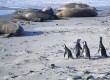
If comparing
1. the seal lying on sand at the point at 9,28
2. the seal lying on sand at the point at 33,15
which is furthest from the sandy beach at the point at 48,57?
the seal lying on sand at the point at 33,15

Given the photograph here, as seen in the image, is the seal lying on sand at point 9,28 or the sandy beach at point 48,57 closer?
the sandy beach at point 48,57

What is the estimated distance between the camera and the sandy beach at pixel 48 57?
339 inches

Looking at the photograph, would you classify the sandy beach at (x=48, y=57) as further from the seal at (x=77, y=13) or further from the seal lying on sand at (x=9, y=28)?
the seal at (x=77, y=13)

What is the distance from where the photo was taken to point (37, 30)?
1675cm

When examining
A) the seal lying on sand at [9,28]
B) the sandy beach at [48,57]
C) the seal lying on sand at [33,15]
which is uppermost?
the seal lying on sand at [33,15]

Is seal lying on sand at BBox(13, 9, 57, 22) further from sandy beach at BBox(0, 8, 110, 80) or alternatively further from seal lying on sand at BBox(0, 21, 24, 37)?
sandy beach at BBox(0, 8, 110, 80)

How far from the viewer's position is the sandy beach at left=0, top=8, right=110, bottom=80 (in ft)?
28.2

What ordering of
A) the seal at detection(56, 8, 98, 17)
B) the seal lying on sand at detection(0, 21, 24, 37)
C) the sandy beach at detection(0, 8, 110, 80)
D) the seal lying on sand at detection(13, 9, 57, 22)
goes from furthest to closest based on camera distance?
the seal at detection(56, 8, 98, 17), the seal lying on sand at detection(13, 9, 57, 22), the seal lying on sand at detection(0, 21, 24, 37), the sandy beach at detection(0, 8, 110, 80)

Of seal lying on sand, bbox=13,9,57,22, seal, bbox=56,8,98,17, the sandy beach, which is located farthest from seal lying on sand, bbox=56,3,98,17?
the sandy beach

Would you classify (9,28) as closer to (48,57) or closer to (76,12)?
(48,57)

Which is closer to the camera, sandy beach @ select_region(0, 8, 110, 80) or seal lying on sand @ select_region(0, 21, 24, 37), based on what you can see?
sandy beach @ select_region(0, 8, 110, 80)

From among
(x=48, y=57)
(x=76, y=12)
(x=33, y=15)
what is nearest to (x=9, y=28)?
(x=33, y=15)

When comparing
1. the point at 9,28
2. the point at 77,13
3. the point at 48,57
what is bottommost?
the point at 48,57

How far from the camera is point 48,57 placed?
10.6m
